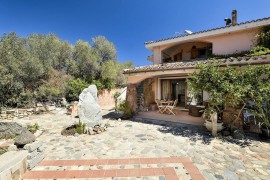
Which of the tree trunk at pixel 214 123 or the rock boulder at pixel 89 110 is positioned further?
the rock boulder at pixel 89 110

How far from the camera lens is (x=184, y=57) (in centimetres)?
1503

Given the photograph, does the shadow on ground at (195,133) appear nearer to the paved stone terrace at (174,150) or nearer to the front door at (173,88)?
the paved stone terrace at (174,150)

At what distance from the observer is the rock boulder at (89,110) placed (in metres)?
8.41

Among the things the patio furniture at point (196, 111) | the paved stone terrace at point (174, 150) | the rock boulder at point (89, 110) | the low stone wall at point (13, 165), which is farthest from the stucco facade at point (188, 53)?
the low stone wall at point (13, 165)

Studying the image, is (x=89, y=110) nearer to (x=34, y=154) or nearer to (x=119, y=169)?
(x=34, y=154)

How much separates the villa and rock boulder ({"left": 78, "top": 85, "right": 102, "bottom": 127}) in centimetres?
367

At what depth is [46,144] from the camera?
22.0 feet

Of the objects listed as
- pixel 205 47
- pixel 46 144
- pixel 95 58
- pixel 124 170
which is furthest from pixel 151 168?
pixel 95 58

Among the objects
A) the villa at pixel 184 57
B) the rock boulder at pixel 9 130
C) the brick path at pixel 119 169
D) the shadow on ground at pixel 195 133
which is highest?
the villa at pixel 184 57

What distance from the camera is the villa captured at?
9.96 metres

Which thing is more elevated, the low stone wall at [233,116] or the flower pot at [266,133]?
the low stone wall at [233,116]

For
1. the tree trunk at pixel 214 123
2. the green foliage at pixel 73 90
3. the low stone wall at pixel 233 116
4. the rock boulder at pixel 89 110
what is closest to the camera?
the tree trunk at pixel 214 123

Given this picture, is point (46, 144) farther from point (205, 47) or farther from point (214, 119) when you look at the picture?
point (205, 47)

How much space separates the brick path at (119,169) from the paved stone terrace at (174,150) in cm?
5
